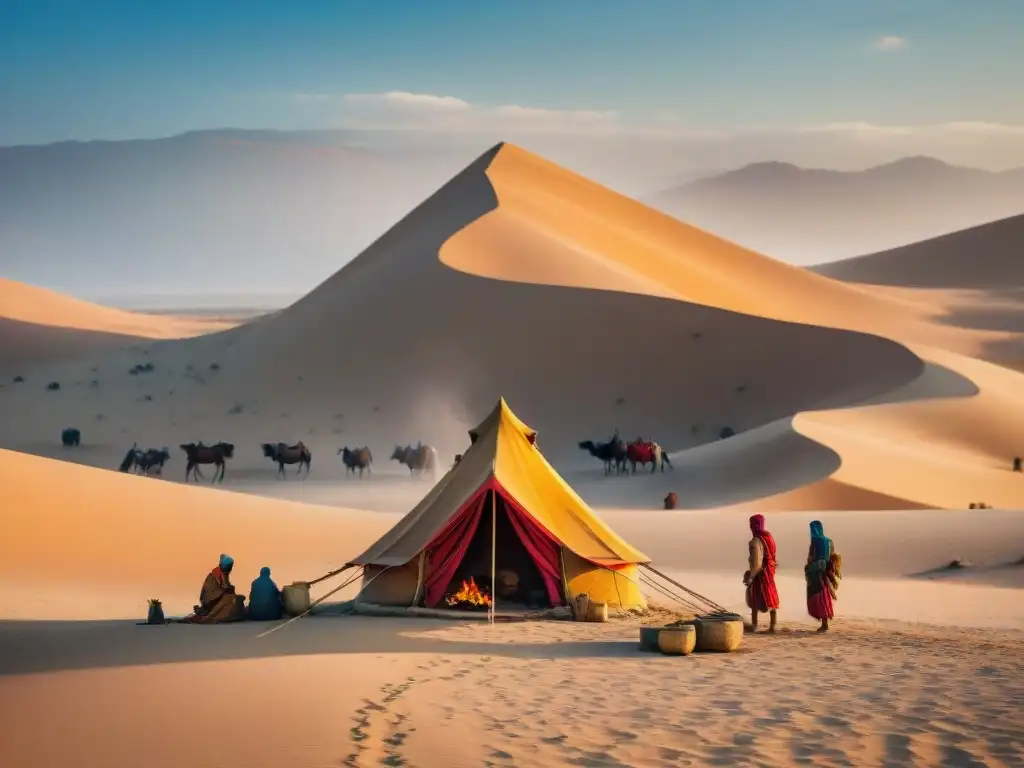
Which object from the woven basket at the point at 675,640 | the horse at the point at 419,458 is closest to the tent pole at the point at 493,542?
the woven basket at the point at 675,640

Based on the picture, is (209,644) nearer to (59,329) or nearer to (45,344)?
(45,344)

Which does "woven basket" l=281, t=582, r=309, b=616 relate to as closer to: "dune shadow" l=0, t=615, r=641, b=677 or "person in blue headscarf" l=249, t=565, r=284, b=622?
"person in blue headscarf" l=249, t=565, r=284, b=622

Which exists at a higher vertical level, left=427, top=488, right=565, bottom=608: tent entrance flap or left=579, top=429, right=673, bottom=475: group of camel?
left=579, top=429, right=673, bottom=475: group of camel

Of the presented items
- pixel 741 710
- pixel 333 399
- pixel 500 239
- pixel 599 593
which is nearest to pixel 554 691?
pixel 741 710

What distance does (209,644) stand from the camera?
15.1 meters

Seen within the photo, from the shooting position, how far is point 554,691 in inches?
498

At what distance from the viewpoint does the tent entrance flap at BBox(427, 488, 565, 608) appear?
1767 centimetres

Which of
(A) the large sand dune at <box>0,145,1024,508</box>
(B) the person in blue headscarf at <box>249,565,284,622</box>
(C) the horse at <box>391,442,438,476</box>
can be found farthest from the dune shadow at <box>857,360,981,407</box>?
(B) the person in blue headscarf at <box>249,565,284,622</box>

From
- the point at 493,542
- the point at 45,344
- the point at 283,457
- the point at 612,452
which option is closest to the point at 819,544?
the point at 493,542

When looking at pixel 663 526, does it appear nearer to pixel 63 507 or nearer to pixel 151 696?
pixel 63 507

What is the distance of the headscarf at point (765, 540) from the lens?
16219 mm

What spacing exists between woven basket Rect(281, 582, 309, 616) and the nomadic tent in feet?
3.18

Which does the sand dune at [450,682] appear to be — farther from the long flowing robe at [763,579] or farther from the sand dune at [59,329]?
the sand dune at [59,329]

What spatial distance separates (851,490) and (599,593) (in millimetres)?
19395
